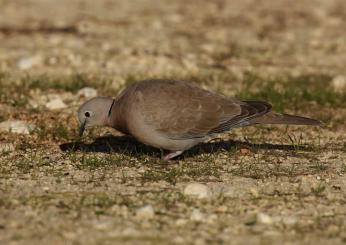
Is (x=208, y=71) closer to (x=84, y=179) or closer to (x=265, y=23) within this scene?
(x=265, y=23)

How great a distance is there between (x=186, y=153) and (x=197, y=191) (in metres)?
Answer: 1.67

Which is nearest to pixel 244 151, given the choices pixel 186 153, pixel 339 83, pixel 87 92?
pixel 186 153

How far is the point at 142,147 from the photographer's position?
292 inches

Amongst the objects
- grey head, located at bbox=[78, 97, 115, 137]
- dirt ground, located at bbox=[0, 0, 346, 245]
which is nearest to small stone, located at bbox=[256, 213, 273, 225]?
dirt ground, located at bbox=[0, 0, 346, 245]

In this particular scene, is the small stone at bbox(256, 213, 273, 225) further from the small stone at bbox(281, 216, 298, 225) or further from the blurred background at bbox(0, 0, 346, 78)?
the blurred background at bbox(0, 0, 346, 78)

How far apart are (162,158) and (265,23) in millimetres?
6894

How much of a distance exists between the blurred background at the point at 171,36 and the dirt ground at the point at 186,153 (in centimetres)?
3

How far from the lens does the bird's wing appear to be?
6590 millimetres

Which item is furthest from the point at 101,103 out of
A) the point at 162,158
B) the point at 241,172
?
the point at 241,172

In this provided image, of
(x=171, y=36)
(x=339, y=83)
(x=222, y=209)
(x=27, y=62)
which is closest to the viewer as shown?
(x=222, y=209)

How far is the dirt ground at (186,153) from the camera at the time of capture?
16.5 feet

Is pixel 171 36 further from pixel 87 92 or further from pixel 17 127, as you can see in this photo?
pixel 17 127

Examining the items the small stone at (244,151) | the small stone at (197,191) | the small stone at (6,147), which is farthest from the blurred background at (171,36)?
the small stone at (197,191)

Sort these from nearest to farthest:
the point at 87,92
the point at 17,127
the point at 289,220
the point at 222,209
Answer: the point at 289,220
the point at 222,209
the point at 17,127
the point at 87,92
